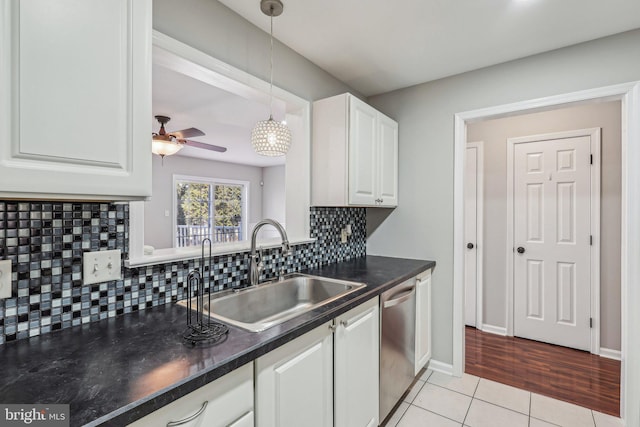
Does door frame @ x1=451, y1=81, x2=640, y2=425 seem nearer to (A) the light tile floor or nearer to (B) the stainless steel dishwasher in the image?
(A) the light tile floor

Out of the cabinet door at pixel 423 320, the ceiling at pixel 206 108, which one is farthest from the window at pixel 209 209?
the cabinet door at pixel 423 320

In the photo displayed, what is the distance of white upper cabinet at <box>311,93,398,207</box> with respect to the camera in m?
2.13

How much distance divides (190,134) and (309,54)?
2.04 m

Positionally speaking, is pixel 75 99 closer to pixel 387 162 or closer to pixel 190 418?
pixel 190 418

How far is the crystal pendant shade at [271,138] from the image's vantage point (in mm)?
1764

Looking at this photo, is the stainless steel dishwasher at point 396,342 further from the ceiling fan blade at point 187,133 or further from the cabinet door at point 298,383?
the ceiling fan blade at point 187,133

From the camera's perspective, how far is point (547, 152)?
3004 mm

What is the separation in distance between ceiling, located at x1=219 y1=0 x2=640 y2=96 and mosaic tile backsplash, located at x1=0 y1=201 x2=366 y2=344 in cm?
129

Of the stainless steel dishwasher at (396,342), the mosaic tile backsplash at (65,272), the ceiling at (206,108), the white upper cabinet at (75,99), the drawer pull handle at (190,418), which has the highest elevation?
the ceiling at (206,108)

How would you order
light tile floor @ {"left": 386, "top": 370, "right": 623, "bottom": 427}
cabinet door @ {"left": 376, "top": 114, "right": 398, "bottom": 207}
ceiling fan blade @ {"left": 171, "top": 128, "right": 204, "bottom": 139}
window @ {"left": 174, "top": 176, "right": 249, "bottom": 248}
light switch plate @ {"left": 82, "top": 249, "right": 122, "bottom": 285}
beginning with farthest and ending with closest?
window @ {"left": 174, "top": 176, "right": 249, "bottom": 248} < ceiling fan blade @ {"left": 171, "top": 128, "right": 204, "bottom": 139} < cabinet door @ {"left": 376, "top": 114, "right": 398, "bottom": 207} < light tile floor @ {"left": 386, "top": 370, "right": 623, "bottom": 427} < light switch plate @ {"left": 82, "top": 249, "right": 122, "bottom": 285}

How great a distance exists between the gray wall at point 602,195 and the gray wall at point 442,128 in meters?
0.84

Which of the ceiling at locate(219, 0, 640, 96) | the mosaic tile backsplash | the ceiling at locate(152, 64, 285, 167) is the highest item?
the ceiling at locate(152, 64, 285, 167)

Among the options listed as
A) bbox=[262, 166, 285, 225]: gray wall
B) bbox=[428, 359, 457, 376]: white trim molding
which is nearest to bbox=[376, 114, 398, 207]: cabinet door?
bbox=[428, 359, 457, 376]: white trim molding

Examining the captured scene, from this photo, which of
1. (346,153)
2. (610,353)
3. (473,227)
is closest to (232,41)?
(346,153)
